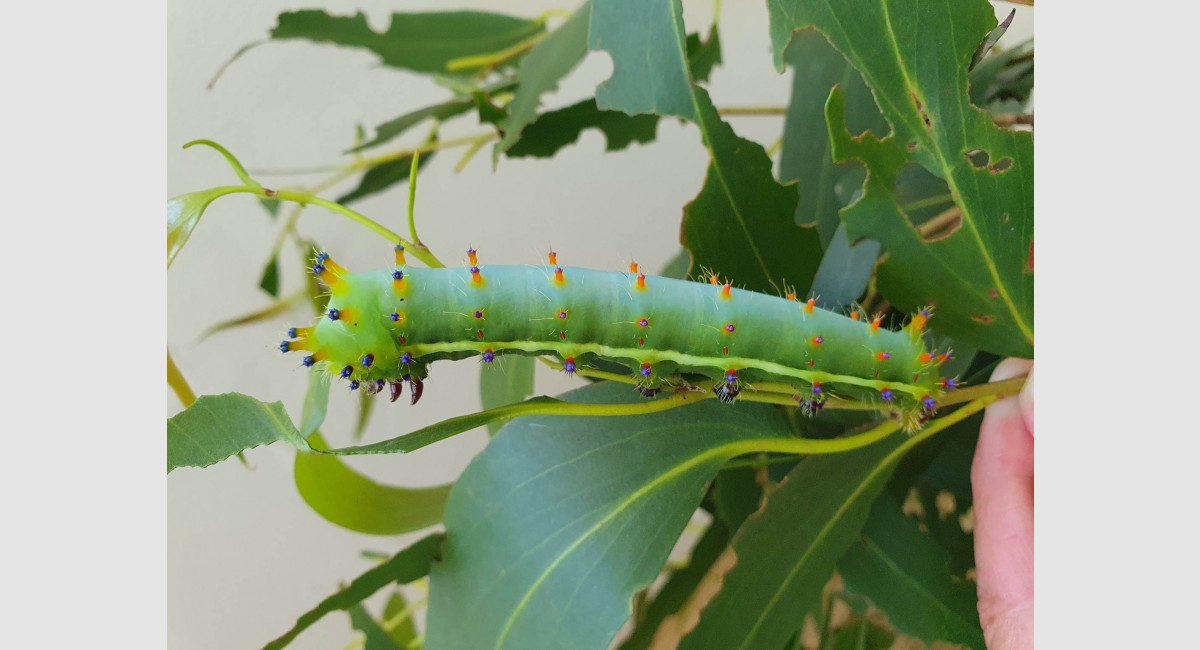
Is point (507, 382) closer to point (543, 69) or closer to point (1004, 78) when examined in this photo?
point (543, 69)

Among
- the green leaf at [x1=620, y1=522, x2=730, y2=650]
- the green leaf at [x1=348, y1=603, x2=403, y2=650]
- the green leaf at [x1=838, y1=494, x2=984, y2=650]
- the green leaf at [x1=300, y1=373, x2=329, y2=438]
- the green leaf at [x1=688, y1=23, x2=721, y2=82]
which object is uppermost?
the green leaf at [x1=688, y1=23, x2=721, y2=82]

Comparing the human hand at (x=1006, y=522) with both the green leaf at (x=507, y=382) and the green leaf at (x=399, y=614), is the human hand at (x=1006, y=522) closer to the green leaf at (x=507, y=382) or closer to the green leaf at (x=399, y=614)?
the green leaf at (x=507, y=382)

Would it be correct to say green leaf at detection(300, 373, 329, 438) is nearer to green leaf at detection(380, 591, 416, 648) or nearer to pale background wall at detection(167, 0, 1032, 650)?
pale background wall at detection(167, 0, 1032, 650)

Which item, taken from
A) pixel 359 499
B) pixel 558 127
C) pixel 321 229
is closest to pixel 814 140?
pixel 558 127

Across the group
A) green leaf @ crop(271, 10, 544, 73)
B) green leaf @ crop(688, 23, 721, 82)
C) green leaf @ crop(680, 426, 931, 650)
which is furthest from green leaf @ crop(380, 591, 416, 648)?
green leaf @ crop(688, 23, 721, 82)

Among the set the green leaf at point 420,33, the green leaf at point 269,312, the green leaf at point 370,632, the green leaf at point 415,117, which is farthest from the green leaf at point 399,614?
the green leaf at point 420,33

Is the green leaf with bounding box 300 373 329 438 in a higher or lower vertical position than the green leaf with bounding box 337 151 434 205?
lower
